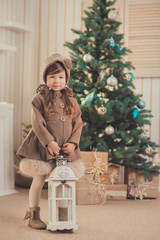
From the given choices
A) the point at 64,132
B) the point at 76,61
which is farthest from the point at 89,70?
the point at 64,132

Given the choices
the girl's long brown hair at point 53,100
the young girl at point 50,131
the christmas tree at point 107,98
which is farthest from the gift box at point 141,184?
the girl's long brown hair at point 53,100

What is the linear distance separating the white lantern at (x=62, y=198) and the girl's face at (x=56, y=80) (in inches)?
17.3

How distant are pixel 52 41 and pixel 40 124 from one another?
7.26ft

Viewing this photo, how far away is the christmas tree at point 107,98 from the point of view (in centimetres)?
333

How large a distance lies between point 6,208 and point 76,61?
1431 mm

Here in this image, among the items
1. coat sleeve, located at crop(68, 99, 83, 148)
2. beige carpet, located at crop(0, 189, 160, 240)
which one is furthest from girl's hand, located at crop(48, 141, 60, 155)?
beige carpet, located at crop(0, 189, 160, 240)

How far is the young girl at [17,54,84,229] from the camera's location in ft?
7.54

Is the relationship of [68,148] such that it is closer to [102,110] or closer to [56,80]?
[56,80]

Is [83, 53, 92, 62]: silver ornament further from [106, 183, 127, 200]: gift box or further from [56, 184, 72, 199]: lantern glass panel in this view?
[56, 184, 72, 199]: lantern glass panel

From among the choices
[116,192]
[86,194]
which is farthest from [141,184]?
[86,194]

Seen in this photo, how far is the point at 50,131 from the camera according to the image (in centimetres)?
233

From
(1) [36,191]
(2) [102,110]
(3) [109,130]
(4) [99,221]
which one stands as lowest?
(4) [99,221]

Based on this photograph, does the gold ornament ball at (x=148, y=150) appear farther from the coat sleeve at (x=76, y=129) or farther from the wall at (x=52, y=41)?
the coat sleeve at (x=76, y=129)

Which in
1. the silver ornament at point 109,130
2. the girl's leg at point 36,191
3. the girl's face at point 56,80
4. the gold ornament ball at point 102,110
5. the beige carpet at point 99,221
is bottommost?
the beige carpet at point 99,221
